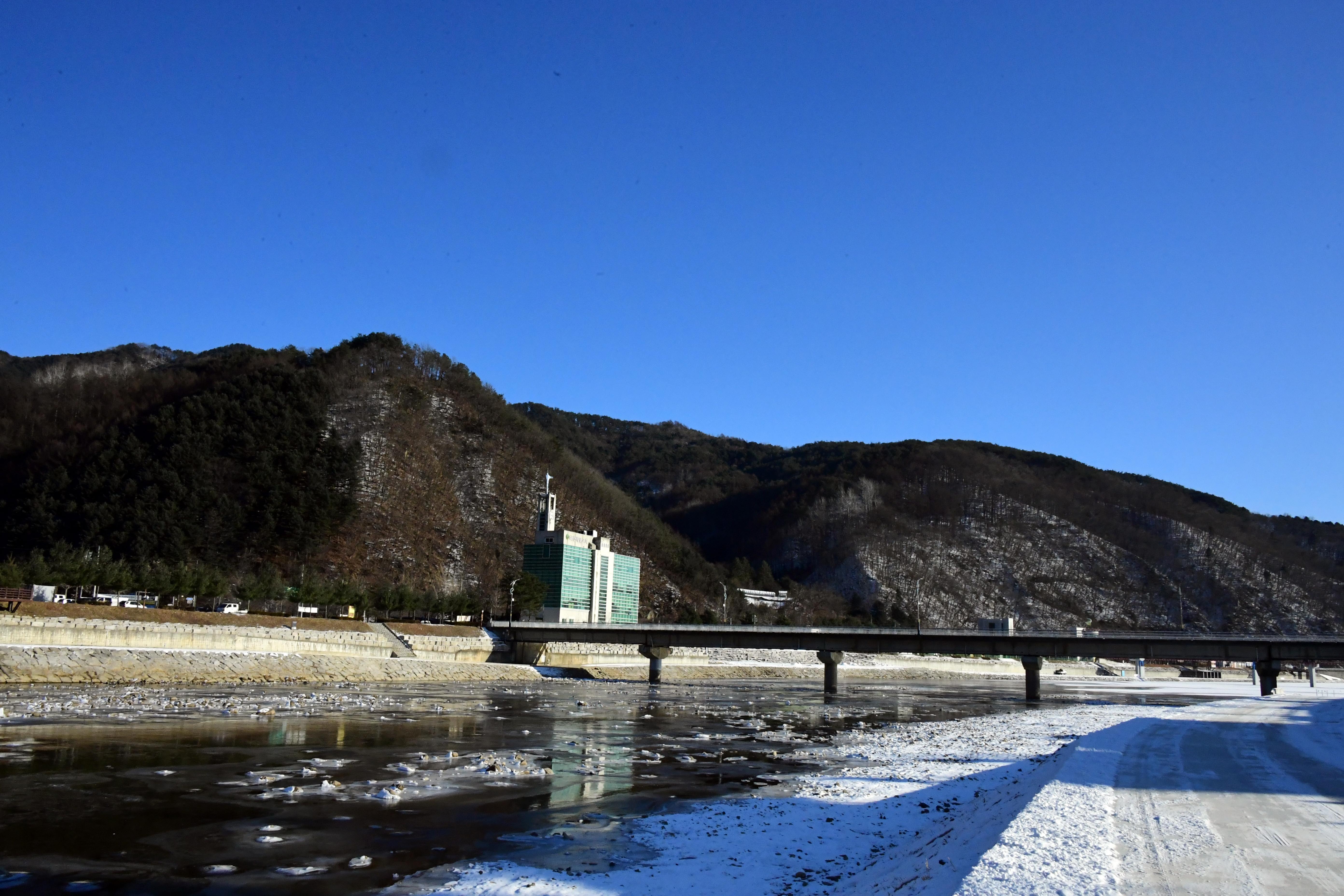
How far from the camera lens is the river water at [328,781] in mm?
14633

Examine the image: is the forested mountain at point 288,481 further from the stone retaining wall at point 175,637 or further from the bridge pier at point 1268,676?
the bridge pier at point 1268,676

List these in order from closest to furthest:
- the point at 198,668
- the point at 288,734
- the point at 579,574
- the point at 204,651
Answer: the point at 288,734 < the point at 198,668 < the point at 204,651 < the point at 579,574

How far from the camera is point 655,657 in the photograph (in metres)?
93.5

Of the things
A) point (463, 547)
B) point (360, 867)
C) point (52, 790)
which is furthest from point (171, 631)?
point (463, 547)

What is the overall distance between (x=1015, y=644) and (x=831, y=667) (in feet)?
52.2

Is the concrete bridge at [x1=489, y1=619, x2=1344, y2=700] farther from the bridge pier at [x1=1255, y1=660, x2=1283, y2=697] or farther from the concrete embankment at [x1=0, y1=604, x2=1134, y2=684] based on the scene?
the concrete embankment at [x1=0, y1=604, x2=1134, y2=684]

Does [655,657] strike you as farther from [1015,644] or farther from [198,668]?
[198,668]

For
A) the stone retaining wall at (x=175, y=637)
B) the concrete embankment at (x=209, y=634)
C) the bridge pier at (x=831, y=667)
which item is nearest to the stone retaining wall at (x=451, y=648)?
the concrete embankment at (x=209, y=634)

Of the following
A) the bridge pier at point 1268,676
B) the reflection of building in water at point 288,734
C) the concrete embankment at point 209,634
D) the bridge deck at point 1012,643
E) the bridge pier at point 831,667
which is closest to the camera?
the reflection of building in water at point 288,734

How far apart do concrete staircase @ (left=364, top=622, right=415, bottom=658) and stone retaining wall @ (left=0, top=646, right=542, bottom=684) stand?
3575mm

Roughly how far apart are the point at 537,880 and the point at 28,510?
158 meters

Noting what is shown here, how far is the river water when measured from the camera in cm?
1463

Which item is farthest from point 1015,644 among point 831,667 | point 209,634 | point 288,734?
point 288,734

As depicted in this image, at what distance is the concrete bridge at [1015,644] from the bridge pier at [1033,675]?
0.08m
